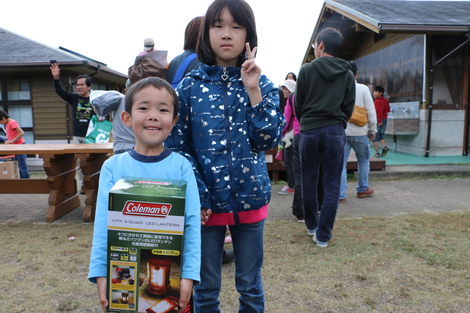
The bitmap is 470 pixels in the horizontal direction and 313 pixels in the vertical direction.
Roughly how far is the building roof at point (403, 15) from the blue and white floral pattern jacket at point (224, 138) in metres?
7.43

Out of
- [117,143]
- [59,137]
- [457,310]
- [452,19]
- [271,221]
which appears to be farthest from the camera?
[59,137]

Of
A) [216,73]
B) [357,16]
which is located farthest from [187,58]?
[357,16]

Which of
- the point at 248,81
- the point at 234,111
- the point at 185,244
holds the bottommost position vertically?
the point at 185,244

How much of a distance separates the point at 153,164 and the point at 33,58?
11.7m

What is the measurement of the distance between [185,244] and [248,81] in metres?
0.75

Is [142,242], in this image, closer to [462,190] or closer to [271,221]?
[271,221]

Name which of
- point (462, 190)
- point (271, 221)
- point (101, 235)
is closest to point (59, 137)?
point (271, 221)

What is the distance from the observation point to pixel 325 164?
12.2 ft

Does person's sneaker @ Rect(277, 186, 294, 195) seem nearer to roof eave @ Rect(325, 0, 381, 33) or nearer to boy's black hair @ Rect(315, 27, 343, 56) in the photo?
boy's black hair @ Rect(315, 27, 343, 56)

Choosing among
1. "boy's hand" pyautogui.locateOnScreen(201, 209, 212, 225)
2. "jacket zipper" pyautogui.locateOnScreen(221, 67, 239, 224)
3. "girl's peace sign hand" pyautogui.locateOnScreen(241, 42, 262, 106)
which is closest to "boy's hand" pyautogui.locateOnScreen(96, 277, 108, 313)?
"boy's hand" pyautogui.locateOnScreen(201, 209, 212, 225)

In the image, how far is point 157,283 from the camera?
1.43 m

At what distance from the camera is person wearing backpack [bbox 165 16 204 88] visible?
8.29ft

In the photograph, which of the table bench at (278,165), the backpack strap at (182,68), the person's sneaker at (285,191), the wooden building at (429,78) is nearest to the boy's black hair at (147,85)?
the backpack strap at (182,68)

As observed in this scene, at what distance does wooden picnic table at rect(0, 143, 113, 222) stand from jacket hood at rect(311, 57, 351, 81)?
9.25ft
